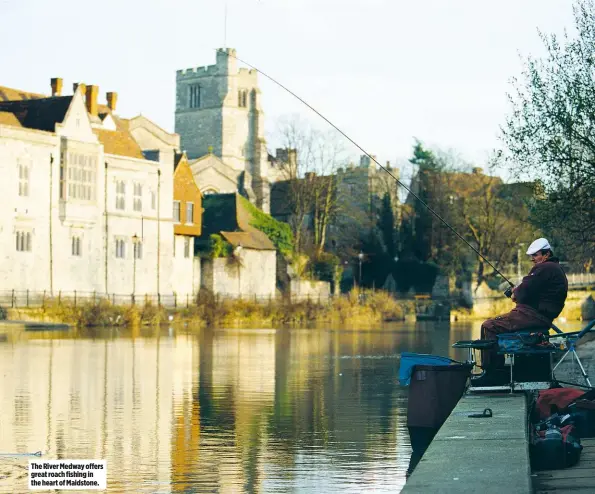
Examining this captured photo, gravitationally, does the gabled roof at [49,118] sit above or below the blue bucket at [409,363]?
above

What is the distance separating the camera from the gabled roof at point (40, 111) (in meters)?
62.9

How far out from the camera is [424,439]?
45.3 ft

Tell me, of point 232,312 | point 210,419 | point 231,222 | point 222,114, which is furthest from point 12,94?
point 222,114

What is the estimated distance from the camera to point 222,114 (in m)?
145

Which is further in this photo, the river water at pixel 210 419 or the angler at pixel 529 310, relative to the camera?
the angler at pixel 529 310

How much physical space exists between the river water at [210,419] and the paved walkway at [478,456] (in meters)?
1.00

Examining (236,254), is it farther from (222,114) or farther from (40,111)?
(222,114)

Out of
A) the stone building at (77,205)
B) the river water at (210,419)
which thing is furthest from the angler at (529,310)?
the stone building at (77,205)

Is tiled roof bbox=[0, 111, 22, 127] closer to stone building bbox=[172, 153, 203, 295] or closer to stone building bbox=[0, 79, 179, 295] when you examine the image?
stone building bbox=[0, 79, 179, 295]

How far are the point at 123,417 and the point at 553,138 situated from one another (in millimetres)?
18908

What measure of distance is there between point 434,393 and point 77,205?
51.0m

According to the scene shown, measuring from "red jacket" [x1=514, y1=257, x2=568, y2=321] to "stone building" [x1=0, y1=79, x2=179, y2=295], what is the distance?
1861 inches

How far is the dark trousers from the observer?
1346cm

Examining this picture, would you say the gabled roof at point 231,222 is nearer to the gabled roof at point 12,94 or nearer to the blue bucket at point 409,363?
the gabled roof at point 12,94
